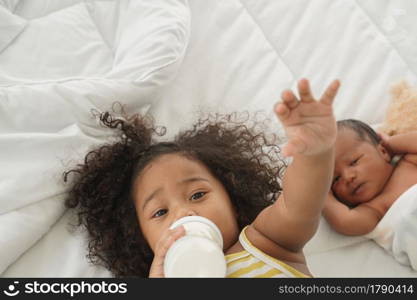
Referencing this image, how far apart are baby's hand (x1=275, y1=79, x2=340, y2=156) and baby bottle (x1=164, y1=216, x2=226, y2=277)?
21 cm

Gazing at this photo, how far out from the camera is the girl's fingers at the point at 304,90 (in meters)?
0.74

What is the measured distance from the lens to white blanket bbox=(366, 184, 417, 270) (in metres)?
1.09

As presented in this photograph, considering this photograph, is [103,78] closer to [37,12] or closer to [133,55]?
[133,55]

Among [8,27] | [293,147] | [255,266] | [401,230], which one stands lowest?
[401,230]

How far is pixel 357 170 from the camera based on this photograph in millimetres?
1193

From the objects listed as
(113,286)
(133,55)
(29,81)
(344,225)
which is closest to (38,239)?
(113,286)

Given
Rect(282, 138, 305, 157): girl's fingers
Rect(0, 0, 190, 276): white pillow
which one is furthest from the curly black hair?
Rect(282, 138, 305, 157): girl's fingers

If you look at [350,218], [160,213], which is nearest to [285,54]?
[350,218]

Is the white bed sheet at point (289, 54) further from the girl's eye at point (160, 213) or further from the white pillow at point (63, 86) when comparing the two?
the girl's eye at point (160, 213)

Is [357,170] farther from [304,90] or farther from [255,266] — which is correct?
[304,90]

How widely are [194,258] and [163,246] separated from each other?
83mm

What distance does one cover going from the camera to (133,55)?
1282 millimetres

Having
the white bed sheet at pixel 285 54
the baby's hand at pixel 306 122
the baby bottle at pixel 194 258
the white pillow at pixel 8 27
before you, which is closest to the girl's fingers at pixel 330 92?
the baby's hand at pixel 306 122

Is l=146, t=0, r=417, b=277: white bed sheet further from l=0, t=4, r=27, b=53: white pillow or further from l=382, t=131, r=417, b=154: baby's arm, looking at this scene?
l=0, t=4, r=27, b=53: white pillow
